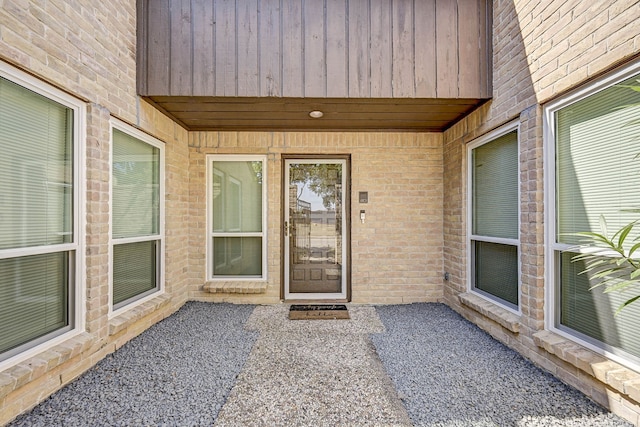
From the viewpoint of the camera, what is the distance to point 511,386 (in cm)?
212

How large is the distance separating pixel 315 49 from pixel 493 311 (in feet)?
9.85

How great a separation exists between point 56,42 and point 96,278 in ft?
5.58

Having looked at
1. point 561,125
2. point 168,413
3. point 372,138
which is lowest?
point 168,413

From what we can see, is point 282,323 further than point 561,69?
Yes

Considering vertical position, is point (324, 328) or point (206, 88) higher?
point (206, 88)

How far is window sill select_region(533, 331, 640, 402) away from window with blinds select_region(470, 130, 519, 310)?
1.84 ft

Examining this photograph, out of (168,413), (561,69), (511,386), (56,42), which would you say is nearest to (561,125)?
(561,69)

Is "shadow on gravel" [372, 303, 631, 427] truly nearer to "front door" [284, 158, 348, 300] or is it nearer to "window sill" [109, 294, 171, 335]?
"front door" [284, 158, 348, 300]

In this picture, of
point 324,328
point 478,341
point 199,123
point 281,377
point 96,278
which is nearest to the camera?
point 281,377

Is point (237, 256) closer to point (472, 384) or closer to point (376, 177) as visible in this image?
point (376, 177)

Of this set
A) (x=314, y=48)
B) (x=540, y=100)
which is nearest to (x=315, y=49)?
(x=314, y=48)

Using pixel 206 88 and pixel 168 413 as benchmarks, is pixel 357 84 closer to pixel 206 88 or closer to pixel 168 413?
pixel 206 88

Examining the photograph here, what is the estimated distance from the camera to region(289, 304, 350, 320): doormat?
355cm

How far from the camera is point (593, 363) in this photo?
→ 191 cm
